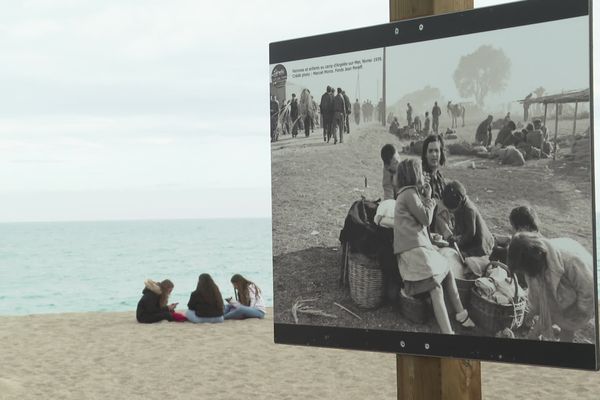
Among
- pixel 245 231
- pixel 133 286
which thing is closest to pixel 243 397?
pixel 133 286

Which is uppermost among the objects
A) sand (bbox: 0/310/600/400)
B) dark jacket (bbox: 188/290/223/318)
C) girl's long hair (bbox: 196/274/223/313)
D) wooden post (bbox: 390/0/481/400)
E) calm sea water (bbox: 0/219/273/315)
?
wooden post (bbox: 390/0/481/400)

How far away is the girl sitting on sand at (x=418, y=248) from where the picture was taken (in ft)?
9.90

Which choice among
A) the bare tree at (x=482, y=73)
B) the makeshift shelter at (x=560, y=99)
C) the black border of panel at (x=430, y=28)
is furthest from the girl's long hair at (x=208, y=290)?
the makeshift shelter at (x=560, y=99)

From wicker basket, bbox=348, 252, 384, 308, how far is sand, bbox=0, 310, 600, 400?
3.77 metres

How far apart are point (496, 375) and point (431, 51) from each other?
5122 millimetres

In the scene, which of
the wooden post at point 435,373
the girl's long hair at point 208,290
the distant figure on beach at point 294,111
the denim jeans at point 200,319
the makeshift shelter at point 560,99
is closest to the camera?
the makeshift shelter at point 560,99

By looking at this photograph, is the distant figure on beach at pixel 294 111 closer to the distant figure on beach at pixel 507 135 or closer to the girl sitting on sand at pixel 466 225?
the girl sitting on sand at pixel 466 225

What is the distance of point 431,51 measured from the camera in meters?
3.00

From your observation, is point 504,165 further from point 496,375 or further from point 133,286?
point 133,286

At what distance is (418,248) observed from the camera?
10.1 ft

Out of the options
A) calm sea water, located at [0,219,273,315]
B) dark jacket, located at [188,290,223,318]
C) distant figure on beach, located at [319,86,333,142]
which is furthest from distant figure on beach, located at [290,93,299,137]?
calm sea water, located at [0,219,273,315]

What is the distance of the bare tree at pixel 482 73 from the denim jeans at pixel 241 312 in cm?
857

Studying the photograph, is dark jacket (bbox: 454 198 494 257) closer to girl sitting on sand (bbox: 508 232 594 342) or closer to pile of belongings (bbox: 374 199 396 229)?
girl sitting on sand (bbox: 508 232 594 342)

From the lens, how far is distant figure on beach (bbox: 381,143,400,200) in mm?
3104
